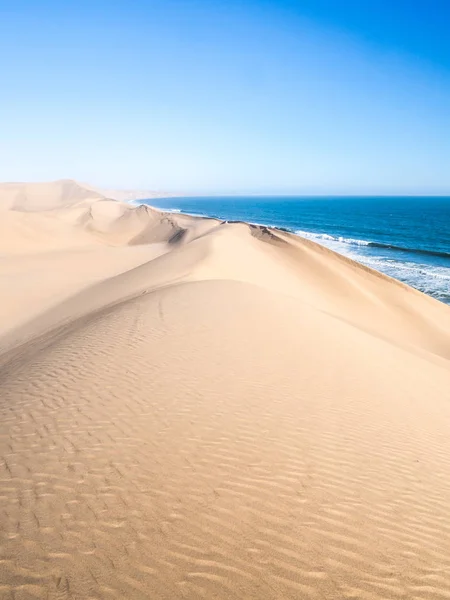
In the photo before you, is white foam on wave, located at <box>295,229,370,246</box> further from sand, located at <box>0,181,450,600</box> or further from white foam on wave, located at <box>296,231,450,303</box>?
sand, located at <box>0,181,450,600</box>

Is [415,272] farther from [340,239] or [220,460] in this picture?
[220,460]

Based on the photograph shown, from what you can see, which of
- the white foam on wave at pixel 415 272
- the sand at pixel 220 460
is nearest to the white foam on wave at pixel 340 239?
the white foam on wave at pixel 415 272

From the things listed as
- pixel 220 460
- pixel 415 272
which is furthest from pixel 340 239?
pixel 220 460

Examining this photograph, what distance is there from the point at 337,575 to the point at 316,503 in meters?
0.85

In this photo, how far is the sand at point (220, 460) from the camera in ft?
10.1

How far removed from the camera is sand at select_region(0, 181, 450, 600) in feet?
10.1

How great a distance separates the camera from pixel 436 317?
66.8 feet

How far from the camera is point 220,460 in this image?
4.52m

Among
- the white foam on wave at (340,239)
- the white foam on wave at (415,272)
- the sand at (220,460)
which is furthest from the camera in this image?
the white foam on wave at (340,239)

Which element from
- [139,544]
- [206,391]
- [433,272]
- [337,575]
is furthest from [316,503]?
[433,272]

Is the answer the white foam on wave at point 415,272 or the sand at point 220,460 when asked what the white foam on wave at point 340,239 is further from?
the sand at point 220,460

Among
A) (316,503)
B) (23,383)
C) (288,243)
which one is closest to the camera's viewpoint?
(316,503)

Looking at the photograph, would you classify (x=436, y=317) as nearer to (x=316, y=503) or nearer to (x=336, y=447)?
(x=336, y=447)

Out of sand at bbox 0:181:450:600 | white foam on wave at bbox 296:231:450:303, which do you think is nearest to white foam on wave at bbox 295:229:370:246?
white foam on wave at bbox 296:231:450:303
